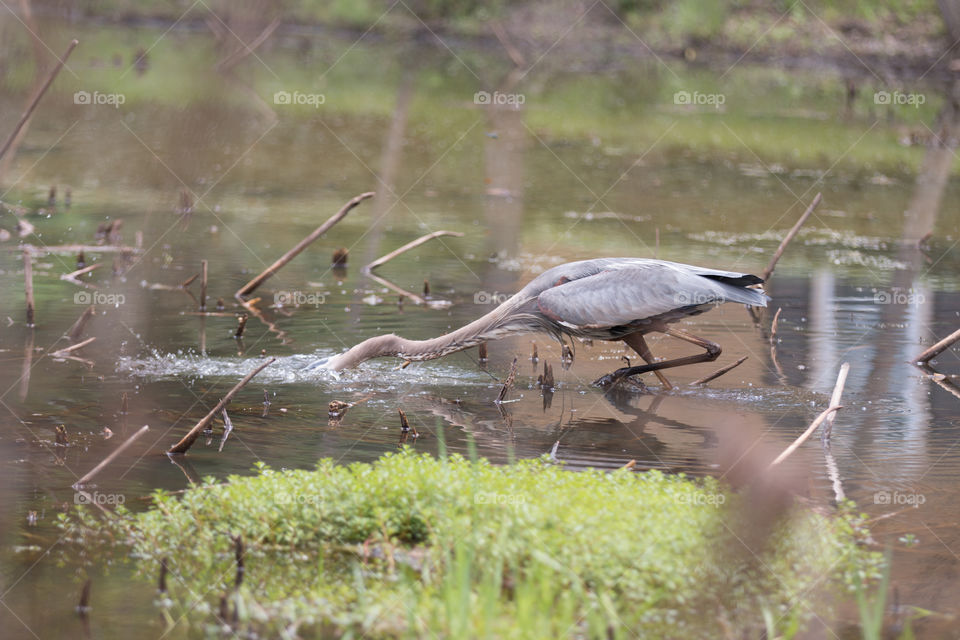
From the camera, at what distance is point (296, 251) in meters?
11.3

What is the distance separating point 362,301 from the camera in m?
12.7

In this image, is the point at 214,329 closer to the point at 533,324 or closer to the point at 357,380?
the point at 357,380

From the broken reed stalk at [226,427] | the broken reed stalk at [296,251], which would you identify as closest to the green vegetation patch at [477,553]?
the broken reed stalk at [226,427]

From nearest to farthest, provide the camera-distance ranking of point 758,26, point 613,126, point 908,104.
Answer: point 613,126 → point 908,104 → point 758,26

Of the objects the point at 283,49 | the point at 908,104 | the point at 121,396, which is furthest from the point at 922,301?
the point at 283,49

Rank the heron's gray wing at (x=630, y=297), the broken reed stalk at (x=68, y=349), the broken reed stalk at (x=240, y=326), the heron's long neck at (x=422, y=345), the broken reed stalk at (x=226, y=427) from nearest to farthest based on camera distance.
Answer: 1. the broken reed stalk at (x=226, y=427)
2. the heron's long neck at (x=422, y=345)
3. the heron's gray wing at (x=630, y=297)
4. the broken reed stalk at (x=68, y=349)
5. the broken reed stalk at (x=240, y=326)

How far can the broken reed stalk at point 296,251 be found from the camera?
11144 mm

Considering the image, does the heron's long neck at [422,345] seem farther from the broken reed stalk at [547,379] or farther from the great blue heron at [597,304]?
the broken reed stalk at [547,379]

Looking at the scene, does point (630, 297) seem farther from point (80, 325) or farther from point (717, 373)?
point (80, 325)

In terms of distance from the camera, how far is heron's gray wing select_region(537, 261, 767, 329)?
381 inches

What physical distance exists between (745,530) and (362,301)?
21.0ft

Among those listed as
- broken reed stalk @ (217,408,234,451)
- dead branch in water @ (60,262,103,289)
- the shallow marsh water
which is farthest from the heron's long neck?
dead branch in water @ (60,262,103,289)

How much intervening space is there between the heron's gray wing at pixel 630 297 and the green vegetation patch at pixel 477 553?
263 cm

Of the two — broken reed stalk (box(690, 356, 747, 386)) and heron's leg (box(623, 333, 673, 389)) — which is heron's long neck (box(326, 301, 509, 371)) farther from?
broken reed stalk (box(690, 356, 747, 386))
